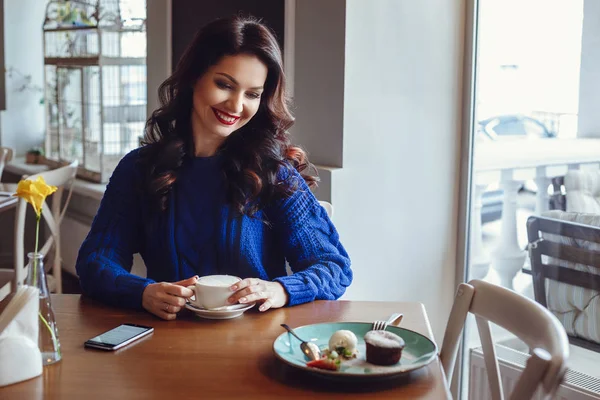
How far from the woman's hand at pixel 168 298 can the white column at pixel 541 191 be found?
1334 mm

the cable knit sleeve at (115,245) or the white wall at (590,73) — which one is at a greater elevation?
the white wall at (590,73)

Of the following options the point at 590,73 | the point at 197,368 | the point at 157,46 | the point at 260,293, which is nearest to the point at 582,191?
the point at 590,73

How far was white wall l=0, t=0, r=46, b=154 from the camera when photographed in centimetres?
505

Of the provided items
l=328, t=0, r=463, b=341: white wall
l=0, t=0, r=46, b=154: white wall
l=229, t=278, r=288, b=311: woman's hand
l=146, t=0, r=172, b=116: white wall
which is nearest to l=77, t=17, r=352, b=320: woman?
l=229, t=278, r=288, b=311: woman's hand

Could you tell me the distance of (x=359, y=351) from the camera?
1239 mm

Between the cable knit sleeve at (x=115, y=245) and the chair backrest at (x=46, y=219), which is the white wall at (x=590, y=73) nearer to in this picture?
the cable knit sleeve at (x=115, y=245)

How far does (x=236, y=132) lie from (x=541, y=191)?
1.07 m

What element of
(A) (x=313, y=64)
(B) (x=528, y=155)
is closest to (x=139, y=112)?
(A) (x=313, y=64)

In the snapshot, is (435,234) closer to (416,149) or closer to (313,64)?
(416,149)

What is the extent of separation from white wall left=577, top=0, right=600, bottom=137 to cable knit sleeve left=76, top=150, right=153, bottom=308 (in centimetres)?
127

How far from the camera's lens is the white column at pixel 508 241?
2.51 m

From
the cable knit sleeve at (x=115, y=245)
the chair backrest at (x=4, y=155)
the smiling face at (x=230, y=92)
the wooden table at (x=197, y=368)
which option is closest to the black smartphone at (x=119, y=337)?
the wooden table at (x=197, y=368)

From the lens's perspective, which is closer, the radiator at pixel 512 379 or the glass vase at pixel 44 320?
the glass vase at pixel 44 320

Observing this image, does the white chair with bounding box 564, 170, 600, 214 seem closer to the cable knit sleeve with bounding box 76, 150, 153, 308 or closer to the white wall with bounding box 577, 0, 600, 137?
the white wall with bounding box 577, 0, 600, 137
